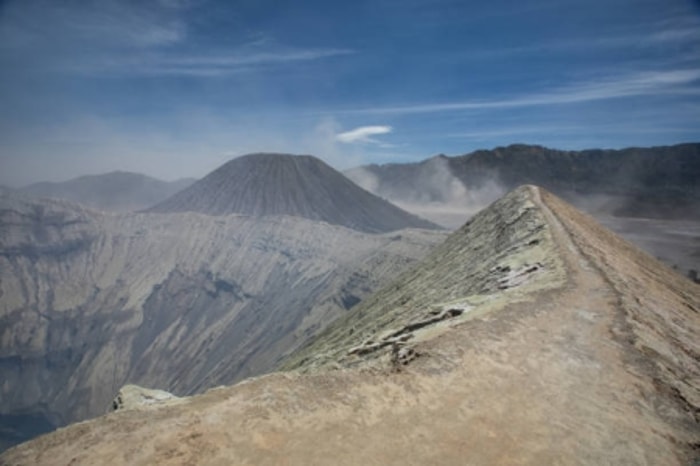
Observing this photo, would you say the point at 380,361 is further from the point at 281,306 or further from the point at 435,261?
the point at 281,306

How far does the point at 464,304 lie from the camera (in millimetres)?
16203

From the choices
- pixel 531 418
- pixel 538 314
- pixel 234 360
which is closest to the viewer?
pixel 531 418

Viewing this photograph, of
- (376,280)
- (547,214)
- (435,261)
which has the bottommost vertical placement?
(376,280)

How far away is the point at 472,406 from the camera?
350 inches

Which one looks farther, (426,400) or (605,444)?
(426,400)

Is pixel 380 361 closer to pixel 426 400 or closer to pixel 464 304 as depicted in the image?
pixel 426 400

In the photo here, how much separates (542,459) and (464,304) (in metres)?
9.03

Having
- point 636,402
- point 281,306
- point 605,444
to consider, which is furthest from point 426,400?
point 281,306

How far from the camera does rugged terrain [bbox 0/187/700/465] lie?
7531mm

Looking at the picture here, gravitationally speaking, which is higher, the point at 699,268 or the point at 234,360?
the point at 699,268

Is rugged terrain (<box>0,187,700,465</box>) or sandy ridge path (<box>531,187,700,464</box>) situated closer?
rugged terrain (<box>0,187,700,465</box>)

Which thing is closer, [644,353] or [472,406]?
[472,406]

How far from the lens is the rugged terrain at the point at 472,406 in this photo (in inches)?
297

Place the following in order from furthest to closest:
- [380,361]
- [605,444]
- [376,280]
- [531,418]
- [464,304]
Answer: [376,280], [464,304], [380,361], [531,418], [605,444]
